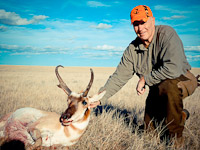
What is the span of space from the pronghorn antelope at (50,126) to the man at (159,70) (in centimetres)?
134

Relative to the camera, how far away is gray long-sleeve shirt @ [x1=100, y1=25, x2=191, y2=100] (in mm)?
4070

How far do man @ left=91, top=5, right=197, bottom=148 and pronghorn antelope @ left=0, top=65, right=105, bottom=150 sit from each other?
134 cm

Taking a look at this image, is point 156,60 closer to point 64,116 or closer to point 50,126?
point 64,116

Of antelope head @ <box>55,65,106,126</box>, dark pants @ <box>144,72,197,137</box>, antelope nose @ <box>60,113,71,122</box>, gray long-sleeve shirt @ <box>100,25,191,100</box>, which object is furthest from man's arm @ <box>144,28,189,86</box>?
antelope nose @ <box>60,113,71,122</box>

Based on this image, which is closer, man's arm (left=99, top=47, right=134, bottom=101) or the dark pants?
the dark pants

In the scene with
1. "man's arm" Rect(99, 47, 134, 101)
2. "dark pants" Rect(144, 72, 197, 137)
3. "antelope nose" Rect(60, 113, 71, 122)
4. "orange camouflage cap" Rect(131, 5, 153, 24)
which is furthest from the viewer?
"man's arm" Rect(99, 47, 134, 101)

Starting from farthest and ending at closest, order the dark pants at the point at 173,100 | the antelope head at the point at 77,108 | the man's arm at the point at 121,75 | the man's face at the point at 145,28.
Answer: the man's arm at the point at 121,75 → the man's face at the point at 145,28 → the dark pants at the point at 173,100 → the antelope head at the point at 77,108

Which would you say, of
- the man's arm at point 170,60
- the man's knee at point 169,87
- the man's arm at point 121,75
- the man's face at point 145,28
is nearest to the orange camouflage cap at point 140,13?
the man's face at point 145,28

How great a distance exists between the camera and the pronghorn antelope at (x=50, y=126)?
12.1ft

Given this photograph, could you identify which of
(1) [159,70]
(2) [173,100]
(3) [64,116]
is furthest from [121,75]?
(3) [64,116]

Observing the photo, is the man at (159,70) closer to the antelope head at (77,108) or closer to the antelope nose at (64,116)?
the antelope head at (77,108)

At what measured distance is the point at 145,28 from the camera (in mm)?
4523

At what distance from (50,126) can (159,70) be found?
2.86 meters

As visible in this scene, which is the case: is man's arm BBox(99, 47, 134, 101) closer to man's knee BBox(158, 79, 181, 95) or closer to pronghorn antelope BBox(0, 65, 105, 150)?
pronghorn antelope BBox(0, 65, 105, 150)
